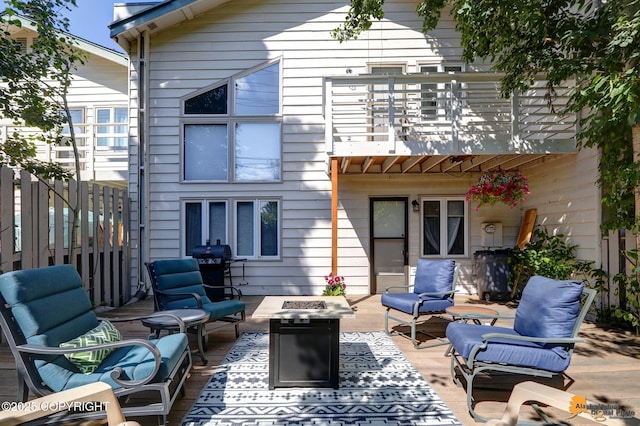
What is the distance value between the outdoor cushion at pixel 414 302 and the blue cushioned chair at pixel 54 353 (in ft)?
8.87

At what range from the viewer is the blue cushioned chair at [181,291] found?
4057 millimetres

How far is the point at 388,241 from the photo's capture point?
7.01 meters

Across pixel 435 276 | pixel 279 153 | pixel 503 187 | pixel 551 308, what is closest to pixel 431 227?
pixel 503 187

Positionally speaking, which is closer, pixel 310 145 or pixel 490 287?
pixel 490 287

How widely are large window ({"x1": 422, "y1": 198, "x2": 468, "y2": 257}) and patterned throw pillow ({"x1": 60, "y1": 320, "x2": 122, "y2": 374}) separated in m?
5.74

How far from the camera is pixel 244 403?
2.77 m

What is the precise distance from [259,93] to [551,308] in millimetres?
6097

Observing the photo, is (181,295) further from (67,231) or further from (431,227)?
(431,227)

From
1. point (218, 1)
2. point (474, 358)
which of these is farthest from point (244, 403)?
point (218, 1)

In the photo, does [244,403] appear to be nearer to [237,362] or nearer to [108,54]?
[237,362]

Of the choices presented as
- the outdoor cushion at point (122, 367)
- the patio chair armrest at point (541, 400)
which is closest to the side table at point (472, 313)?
the patio chair armrest at point (541, 400)

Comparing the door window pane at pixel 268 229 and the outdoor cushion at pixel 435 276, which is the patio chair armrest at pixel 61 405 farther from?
the door window pane at pixel 268 229

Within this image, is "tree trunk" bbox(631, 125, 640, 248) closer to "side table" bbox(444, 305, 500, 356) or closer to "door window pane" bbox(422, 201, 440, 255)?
"side table" bbox(444, 305, 500, 356)

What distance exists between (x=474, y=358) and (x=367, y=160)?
12.4 feet
